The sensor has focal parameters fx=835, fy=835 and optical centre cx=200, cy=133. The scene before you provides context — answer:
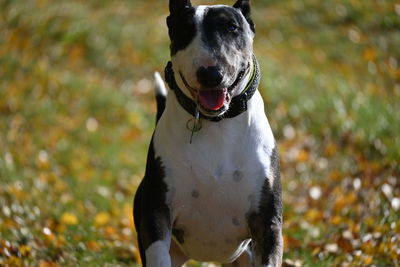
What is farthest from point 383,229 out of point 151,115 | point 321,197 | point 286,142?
point 151,115

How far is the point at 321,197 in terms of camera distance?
7.27 m

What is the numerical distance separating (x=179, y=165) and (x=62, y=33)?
23.2 ft

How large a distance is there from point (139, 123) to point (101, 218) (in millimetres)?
2700

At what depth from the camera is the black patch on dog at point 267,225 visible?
13.0 feet

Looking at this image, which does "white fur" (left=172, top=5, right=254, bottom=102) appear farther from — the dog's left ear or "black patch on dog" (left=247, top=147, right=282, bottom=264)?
"black patch on dog" (left=247, top=147, right=282, bottom=264)

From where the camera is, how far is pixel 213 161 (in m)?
3.98

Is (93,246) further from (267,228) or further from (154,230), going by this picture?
(267,228)

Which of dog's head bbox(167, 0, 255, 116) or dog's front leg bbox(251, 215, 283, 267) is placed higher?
dog's head bbox(167, 0, 255, 116)

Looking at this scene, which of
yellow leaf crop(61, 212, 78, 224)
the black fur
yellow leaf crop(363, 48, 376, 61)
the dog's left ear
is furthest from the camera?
yellow leaf crop(363, 48, 376, 61)

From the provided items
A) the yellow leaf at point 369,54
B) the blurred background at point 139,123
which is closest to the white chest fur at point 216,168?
the blurred background at point 139,123

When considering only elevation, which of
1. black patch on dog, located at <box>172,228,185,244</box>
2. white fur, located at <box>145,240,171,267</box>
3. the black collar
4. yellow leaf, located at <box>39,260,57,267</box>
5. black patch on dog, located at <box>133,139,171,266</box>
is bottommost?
yellow leaf, located at <box>39,260,57,267</box>

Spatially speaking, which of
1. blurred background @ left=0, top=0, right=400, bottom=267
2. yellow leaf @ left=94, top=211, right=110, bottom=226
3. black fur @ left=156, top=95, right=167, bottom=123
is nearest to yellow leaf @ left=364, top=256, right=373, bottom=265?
blurred background @ left=0, top=0, right=400, bottom=267

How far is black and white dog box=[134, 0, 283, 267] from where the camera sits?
390 centimetres

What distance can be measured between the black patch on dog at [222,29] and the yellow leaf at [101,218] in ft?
10.4
